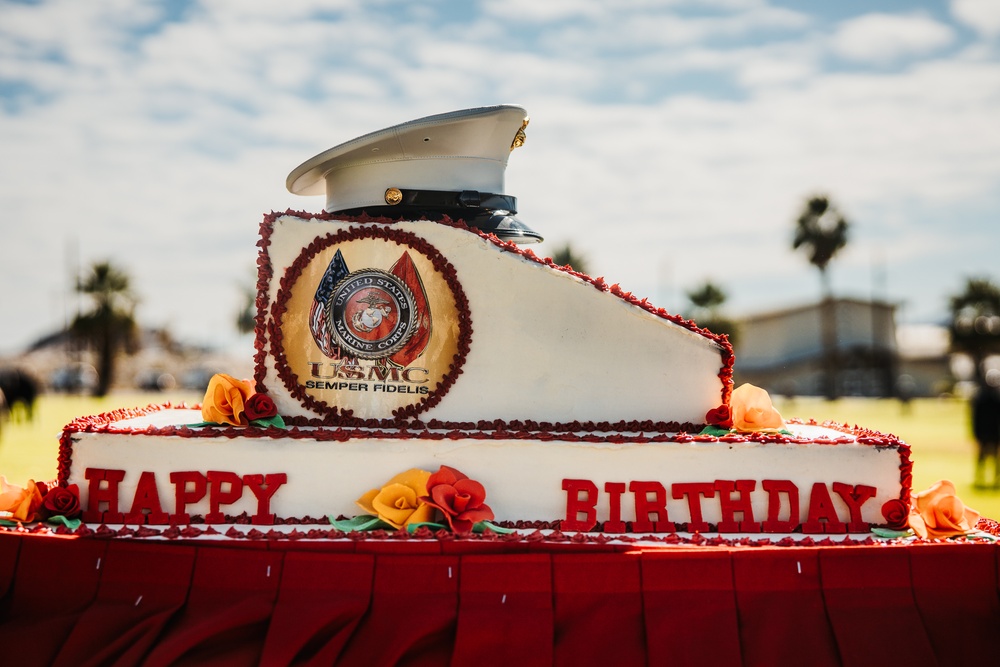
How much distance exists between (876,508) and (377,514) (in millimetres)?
2529

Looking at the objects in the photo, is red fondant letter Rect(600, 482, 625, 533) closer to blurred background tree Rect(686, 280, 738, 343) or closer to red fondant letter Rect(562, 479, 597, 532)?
red fondant letter Rect(562, 479, 597, 532)

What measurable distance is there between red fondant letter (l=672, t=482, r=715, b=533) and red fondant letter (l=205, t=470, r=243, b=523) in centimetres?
219

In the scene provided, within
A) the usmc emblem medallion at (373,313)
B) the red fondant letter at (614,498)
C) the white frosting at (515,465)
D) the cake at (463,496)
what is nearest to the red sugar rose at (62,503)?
Answer: the cake at (463,496)

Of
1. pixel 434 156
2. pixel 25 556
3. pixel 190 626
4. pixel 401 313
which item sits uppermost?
pixel 434 156

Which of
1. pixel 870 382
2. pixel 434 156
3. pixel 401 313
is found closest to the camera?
pixel 401 313

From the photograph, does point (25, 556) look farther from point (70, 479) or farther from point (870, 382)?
point (870, 382)

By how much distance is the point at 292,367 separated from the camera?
427 cm

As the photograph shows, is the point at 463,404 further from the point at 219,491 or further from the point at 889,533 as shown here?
the point at 889,533

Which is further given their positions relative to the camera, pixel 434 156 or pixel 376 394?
pixel 434 156

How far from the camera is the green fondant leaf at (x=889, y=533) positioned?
3.75 metres

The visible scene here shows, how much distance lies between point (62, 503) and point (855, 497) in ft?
13.2

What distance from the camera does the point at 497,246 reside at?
4.21 meters

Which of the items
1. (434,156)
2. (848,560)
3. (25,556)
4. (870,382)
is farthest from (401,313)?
(870,382)

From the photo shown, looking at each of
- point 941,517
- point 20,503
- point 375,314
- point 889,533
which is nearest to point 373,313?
point 375,314
